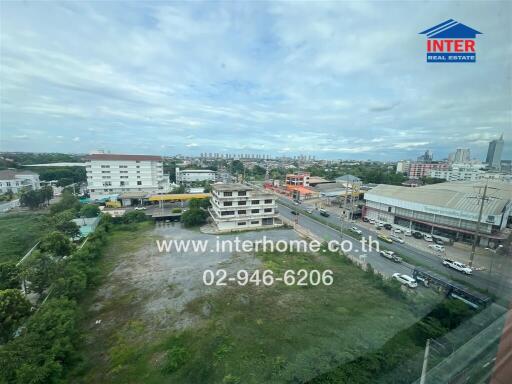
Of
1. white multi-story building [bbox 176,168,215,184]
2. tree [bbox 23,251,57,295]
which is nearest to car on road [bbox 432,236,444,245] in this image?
tree [bbox 23,251,57,295]

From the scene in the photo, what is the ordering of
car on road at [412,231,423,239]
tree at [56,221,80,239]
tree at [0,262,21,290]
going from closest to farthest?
tree at [0,262,21,290] → tree at [56,221,80,239] → car on road at [412,231,423,239]

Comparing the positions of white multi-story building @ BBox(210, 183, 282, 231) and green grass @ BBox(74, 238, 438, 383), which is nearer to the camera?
green grass @ BBox(74, 238, 438, 383)

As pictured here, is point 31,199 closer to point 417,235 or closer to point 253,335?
point 253,335

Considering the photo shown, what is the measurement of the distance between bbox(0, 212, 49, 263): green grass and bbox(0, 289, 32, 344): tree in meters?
3.93

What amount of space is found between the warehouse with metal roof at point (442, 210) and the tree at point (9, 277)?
10.7 m

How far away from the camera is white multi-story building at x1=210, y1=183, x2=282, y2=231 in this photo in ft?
35.1

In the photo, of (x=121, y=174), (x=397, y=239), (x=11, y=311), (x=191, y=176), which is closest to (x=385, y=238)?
(x=397, y=239)

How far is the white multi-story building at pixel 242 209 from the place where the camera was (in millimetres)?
10688

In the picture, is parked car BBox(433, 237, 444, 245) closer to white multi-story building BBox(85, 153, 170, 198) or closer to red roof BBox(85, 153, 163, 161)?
white multi-story building BBox(85, 153, 170, 198)

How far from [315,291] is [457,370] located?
14.6ft

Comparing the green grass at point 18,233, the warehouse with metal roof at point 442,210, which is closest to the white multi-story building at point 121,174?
the green grass at point 18,233

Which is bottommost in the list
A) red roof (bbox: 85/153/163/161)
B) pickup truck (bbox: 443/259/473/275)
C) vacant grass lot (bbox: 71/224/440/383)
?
vacant grass lot (bbox: 71/224/440/383)

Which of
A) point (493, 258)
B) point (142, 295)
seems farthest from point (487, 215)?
point (142, 295)

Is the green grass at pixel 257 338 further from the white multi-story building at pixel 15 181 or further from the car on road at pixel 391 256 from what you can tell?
the white multi-story building at pixel 15 181
